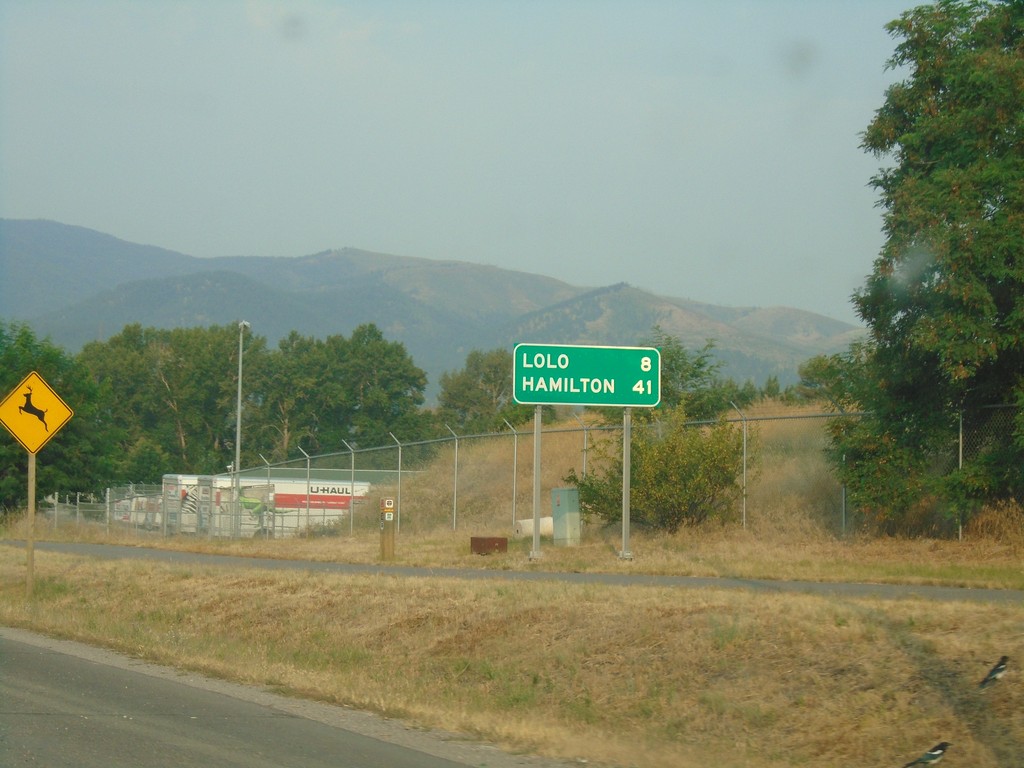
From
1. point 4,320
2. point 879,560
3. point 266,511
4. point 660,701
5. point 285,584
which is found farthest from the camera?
point 4,320

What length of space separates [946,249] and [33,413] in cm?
1555

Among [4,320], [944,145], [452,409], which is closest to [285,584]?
[944,145]

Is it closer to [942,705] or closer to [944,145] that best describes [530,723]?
[942,705]

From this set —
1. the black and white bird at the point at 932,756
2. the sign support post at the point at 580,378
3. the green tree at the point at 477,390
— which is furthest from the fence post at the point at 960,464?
the green tree at the point at 477,390

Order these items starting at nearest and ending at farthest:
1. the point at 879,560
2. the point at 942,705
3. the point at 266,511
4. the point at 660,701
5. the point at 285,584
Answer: the point at 942,705 → the point at 660,701 → the point at 285,584 → the point at 879,560 → the point at 266,511

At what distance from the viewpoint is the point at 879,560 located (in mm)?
19344

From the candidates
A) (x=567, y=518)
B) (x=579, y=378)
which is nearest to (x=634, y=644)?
(x=579, y=378)

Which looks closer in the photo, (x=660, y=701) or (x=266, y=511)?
(x=660, y=701)

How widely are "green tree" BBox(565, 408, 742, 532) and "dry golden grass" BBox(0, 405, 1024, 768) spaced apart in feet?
7.25

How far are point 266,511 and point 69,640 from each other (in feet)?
90.8

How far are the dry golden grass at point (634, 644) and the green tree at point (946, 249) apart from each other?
2.12m

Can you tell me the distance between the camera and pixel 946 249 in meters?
19.5

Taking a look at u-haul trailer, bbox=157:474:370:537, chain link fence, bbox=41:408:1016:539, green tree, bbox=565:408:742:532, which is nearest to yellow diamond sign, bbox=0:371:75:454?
green tree, bbox=565:408:742:532

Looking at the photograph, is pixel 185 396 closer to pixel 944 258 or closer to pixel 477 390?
pixel 477 390
